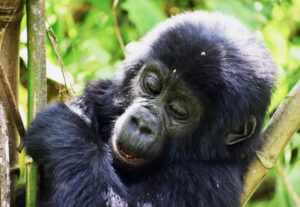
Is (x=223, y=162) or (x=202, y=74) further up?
(x=202, y=74)

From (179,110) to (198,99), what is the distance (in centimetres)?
14

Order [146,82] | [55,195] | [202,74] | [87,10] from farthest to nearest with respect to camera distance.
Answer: [87,10]
[146,82]
[202,74]
[55,195]

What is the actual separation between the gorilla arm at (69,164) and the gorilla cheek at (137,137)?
6.2 inches

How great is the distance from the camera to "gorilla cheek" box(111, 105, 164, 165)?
97.3 inches

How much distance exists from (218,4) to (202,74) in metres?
2.29

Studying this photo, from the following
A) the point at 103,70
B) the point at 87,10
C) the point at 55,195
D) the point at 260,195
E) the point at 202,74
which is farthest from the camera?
the point at 87,10

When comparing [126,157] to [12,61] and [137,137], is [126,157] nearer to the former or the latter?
[137,137]

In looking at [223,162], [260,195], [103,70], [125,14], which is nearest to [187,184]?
[223,162]

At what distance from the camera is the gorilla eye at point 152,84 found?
8.77 ft

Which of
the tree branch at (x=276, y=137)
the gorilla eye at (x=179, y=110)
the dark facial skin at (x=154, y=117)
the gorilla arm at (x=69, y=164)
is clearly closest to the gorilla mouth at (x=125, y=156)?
the dark facial skin at (x=154, y=117)

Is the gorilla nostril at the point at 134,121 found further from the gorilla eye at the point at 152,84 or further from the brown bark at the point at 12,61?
the brown bark at the point at 12,61

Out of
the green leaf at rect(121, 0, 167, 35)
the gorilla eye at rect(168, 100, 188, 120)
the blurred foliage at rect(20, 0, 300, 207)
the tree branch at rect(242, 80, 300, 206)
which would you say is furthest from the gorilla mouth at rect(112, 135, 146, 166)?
the green leaf at rect(121, 0, 167, 35)

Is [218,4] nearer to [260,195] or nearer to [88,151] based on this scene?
[260,195]

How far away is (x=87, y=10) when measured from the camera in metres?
6.21
